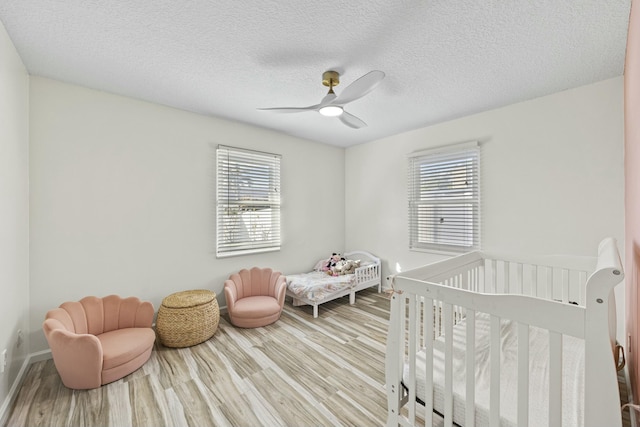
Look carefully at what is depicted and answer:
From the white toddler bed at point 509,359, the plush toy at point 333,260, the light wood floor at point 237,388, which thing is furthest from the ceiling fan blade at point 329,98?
the plush toy at point 333,260

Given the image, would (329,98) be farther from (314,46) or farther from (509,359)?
(509,359)

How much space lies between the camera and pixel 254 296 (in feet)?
10.2

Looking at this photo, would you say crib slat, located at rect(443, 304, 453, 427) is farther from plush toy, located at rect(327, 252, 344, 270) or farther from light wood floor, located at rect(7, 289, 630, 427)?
plush toy, located at rect(327, 252, 344, 270)

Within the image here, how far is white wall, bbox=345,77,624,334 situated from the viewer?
216cm

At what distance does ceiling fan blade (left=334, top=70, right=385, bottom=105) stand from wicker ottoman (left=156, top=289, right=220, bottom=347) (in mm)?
2197

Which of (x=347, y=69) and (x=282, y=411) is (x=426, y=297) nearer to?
(x=282, y=411)

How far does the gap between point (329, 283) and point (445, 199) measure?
5.81 feet

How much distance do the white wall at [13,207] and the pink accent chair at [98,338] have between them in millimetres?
223

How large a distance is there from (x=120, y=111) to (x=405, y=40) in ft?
8.46

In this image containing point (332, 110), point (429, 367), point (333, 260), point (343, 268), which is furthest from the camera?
point (333, 260)

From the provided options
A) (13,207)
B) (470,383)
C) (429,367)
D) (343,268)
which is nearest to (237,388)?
(429,367)

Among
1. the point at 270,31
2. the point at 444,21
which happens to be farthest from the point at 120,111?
the point at 444,21

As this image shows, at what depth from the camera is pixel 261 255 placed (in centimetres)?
347

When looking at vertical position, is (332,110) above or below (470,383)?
above
